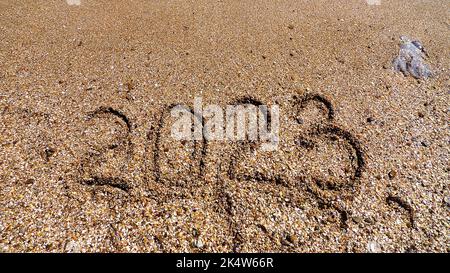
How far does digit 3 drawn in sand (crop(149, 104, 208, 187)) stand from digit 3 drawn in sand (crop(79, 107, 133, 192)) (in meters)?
0.32

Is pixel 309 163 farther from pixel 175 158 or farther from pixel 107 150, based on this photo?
pixel 107 150

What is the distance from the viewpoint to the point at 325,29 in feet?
16.4

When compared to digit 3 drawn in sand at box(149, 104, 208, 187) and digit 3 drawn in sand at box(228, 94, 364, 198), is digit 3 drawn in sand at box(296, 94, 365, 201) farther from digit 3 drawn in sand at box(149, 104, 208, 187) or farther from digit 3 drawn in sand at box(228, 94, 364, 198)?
digit 3 drawn in sand at box(149, 104, 208, 187)

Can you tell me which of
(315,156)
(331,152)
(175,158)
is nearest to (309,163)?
(315,156)

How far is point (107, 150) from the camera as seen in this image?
135 inches

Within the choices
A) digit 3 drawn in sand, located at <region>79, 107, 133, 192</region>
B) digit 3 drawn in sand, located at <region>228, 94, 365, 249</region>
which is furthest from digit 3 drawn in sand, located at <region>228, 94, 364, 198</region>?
digit 3 drawn in sand, located at <region>79, 107, 133, 192</region>

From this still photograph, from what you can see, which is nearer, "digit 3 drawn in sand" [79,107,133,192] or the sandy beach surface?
the sandy beach surface

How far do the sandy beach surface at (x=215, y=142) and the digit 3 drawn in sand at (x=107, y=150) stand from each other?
2cm

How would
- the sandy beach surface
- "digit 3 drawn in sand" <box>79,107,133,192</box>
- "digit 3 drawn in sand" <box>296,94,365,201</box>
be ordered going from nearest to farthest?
the sandy beach surface → "digit 3 drawn in sand" <box>79,107,133,192</box> → "digit 3 drawn in sand" <box>296,94,365,201</box>

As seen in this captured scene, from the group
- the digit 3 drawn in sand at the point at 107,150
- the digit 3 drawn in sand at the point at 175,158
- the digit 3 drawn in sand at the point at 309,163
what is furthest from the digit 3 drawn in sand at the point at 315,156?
the digit 3 drawn in sand at the point at 107,150

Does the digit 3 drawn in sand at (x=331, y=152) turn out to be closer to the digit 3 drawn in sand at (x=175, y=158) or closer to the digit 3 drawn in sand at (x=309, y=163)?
the digit 3 drawn in sand at (x=309, y=163)

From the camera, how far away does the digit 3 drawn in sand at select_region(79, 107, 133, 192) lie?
3.19 m

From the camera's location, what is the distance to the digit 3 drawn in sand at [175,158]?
3246 millimetres

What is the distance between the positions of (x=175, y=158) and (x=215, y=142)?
1.61 feet
